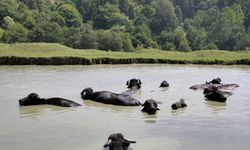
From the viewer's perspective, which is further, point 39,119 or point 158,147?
point 39,119

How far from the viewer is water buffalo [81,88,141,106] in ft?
47.0

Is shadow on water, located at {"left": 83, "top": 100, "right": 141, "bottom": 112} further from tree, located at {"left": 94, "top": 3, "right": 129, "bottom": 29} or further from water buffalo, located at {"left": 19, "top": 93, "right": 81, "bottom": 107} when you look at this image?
tree, located at {"left": 94, "top": 3, "right": 129, "bottom": 29}

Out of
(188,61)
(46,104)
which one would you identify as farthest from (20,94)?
(188,61)

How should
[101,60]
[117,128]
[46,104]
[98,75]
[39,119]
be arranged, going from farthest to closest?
[101,60], [98,75], [46,104], [39,119], [117,128]

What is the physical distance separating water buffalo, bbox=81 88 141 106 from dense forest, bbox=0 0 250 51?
146ft

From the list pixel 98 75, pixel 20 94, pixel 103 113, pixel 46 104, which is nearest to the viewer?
pixel 103 113

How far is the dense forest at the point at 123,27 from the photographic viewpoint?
65.0m

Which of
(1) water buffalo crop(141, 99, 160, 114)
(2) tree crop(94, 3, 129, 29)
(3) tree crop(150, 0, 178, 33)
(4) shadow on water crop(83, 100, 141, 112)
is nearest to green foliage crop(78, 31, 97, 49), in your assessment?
(2) tree crop(94, 3, 129, 29)

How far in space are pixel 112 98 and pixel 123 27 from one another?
3037 inches

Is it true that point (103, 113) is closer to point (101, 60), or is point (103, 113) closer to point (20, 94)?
A: point (20, 94)

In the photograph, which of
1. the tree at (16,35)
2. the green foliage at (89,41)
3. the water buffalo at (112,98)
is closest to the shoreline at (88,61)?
the water buffalo at (112,98)

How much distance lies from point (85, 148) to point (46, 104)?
211 inches

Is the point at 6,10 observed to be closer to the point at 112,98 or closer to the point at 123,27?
the point at 123,27

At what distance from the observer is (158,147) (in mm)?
9391
